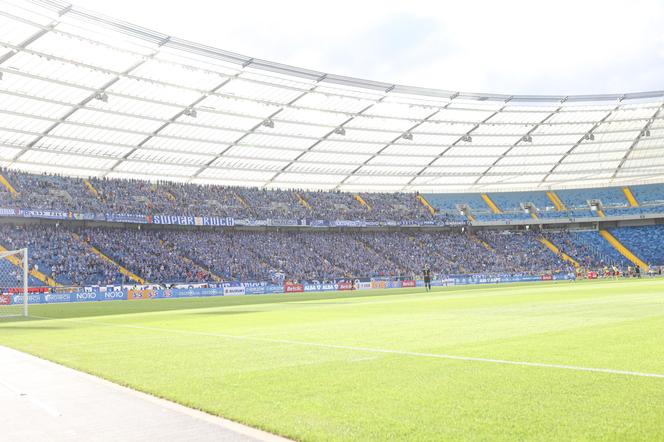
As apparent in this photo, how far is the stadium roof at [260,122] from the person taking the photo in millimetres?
39094

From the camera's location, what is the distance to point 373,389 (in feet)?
24.1

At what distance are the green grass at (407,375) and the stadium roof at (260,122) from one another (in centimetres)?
2729

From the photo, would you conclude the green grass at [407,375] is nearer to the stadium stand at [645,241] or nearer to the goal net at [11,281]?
the goal net at [11,281]

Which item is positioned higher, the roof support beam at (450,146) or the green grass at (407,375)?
the roof support beam at (450,146)

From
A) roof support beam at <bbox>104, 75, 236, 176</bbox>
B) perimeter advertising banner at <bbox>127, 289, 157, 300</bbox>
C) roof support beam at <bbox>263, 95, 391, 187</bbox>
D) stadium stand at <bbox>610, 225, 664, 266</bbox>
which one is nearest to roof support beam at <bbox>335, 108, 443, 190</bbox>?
roof support beam at <bbox>263, 95, 391, 187</bbox>

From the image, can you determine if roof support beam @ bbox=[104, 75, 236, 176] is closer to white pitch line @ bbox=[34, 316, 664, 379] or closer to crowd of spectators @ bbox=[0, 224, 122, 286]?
crowd of spectators @ bbox=[0, 224, 122, 286]

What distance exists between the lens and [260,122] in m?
52.7

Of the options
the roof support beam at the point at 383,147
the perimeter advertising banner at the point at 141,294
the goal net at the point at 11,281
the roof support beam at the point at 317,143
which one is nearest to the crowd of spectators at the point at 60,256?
the goal net at the point at 11,281

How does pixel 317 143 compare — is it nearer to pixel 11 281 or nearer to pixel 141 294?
pixel 141 294

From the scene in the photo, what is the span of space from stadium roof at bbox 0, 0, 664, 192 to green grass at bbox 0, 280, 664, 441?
27290 millimetres

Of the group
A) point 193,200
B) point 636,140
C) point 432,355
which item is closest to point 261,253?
→ point 193,200

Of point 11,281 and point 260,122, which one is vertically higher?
point 260,122

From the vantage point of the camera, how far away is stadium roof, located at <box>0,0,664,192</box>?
3909cm

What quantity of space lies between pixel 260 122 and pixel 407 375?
46230mm
